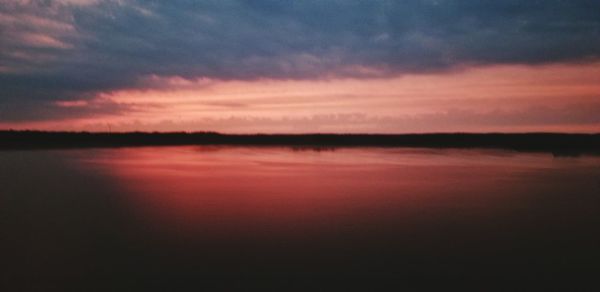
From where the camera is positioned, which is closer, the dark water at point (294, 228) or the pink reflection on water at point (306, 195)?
the dark water at point (294, 228)

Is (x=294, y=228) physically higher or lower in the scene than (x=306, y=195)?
lower

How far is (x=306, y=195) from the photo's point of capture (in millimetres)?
13031

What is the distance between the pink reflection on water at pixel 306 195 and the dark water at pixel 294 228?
5 centimetres

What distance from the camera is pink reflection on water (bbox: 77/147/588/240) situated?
985 cm

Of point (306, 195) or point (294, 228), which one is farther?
point (306, 195)

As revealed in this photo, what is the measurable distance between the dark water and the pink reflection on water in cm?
5

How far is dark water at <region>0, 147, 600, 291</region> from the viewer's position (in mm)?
6824

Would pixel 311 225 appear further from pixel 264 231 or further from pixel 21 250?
pixel 21 250

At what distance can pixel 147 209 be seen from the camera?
11.1m

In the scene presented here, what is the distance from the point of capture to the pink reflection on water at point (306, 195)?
9852 millimetres

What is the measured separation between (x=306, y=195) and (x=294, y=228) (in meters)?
3.77

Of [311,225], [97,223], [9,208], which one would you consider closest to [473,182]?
[311,225]

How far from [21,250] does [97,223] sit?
6.38ft

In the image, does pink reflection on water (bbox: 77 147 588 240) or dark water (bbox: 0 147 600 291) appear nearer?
dark water (bbox: 0 147 600 291)
